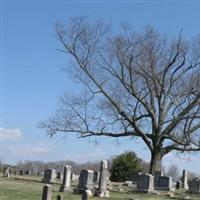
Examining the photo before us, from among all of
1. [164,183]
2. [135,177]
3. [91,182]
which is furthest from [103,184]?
[135,177]

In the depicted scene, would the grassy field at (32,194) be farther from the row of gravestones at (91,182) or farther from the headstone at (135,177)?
the headstone at (135,177)

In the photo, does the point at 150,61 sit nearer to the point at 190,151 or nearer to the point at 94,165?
the point at 190,151

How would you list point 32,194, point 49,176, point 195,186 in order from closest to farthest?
point 32,194
point 195,186
point 49,176

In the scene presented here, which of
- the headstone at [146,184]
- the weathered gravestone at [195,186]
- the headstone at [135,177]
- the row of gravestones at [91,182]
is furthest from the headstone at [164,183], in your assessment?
the row of gravestones at [91,182]

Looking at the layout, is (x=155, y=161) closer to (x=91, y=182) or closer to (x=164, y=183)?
(x=164, y=183)

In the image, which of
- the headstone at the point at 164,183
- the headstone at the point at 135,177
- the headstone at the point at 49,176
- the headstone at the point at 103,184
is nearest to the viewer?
the headstone at the point at 103,184

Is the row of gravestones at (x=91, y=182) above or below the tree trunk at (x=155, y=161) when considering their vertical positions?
below

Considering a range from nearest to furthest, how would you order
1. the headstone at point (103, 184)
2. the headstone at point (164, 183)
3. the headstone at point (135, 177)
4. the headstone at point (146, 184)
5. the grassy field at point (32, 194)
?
the grassy field at point (32, 194), the headstone at point (103, 184), the headstone at point (146, 184), the headstone at point (164, 183), the headstone at point (135, 177)

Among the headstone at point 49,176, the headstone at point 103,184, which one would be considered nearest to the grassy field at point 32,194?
the headstone at point 103,184

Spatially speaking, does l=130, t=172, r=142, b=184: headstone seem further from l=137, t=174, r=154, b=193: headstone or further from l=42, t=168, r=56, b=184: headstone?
l=137, t=174, r=154, b=193: headstone

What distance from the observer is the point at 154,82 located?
37656 millimetres

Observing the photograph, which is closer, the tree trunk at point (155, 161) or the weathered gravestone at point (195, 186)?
the weathered gravestone at point (195, 186)

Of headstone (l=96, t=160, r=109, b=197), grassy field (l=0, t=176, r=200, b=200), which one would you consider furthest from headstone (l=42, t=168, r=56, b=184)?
headstone (l=96, t=160, r=109, b=197)

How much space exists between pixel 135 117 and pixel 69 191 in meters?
12.9
